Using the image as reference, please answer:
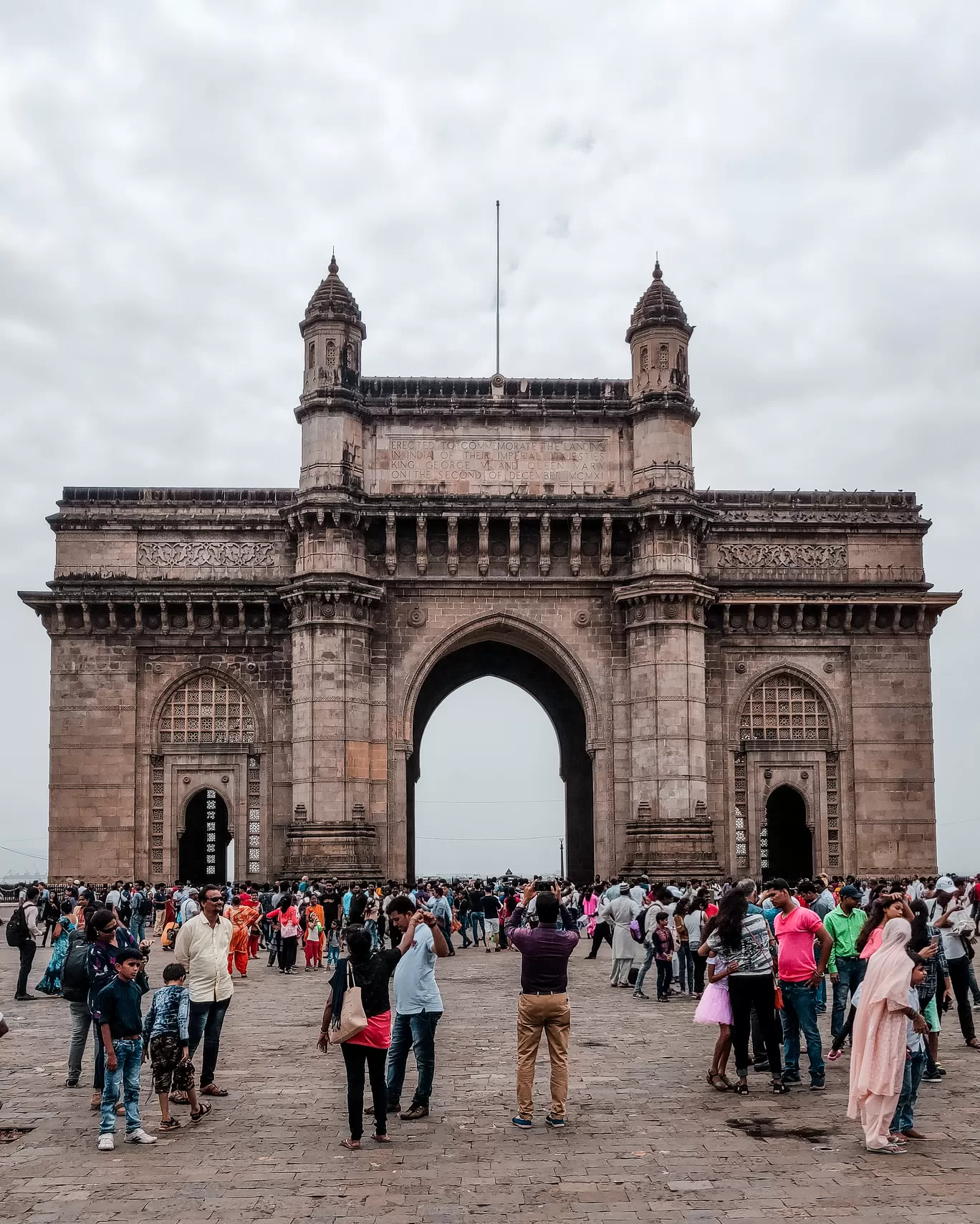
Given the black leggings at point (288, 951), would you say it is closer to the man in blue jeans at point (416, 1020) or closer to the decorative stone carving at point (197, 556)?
the man in blue jeans at point (416, 1020)

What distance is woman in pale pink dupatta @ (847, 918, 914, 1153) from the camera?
10.1 meters

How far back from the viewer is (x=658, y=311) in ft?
123

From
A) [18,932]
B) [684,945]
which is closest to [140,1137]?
[18,932]

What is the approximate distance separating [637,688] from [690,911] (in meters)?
16.6

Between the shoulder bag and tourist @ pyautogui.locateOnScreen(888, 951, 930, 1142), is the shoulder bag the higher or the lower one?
the higher one

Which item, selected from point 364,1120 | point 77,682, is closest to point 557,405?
point 77,682

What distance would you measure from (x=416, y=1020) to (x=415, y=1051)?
25cm

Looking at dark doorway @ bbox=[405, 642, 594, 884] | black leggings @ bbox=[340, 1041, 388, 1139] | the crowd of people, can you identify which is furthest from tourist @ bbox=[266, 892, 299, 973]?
dark doorway @ bbox=[405, 642, 594, 884]

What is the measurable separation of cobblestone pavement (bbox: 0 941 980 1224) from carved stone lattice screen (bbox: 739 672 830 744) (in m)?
22.8

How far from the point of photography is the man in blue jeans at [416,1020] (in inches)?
460

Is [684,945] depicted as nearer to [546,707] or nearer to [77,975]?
[77,975]

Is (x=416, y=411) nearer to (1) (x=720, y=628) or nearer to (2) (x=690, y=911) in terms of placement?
(1) (x=720, y=628)

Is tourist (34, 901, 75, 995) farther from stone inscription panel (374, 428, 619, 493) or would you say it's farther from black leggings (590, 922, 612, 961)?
stone inscription panel (374, 428, 619, 493)

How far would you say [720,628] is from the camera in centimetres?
3788
